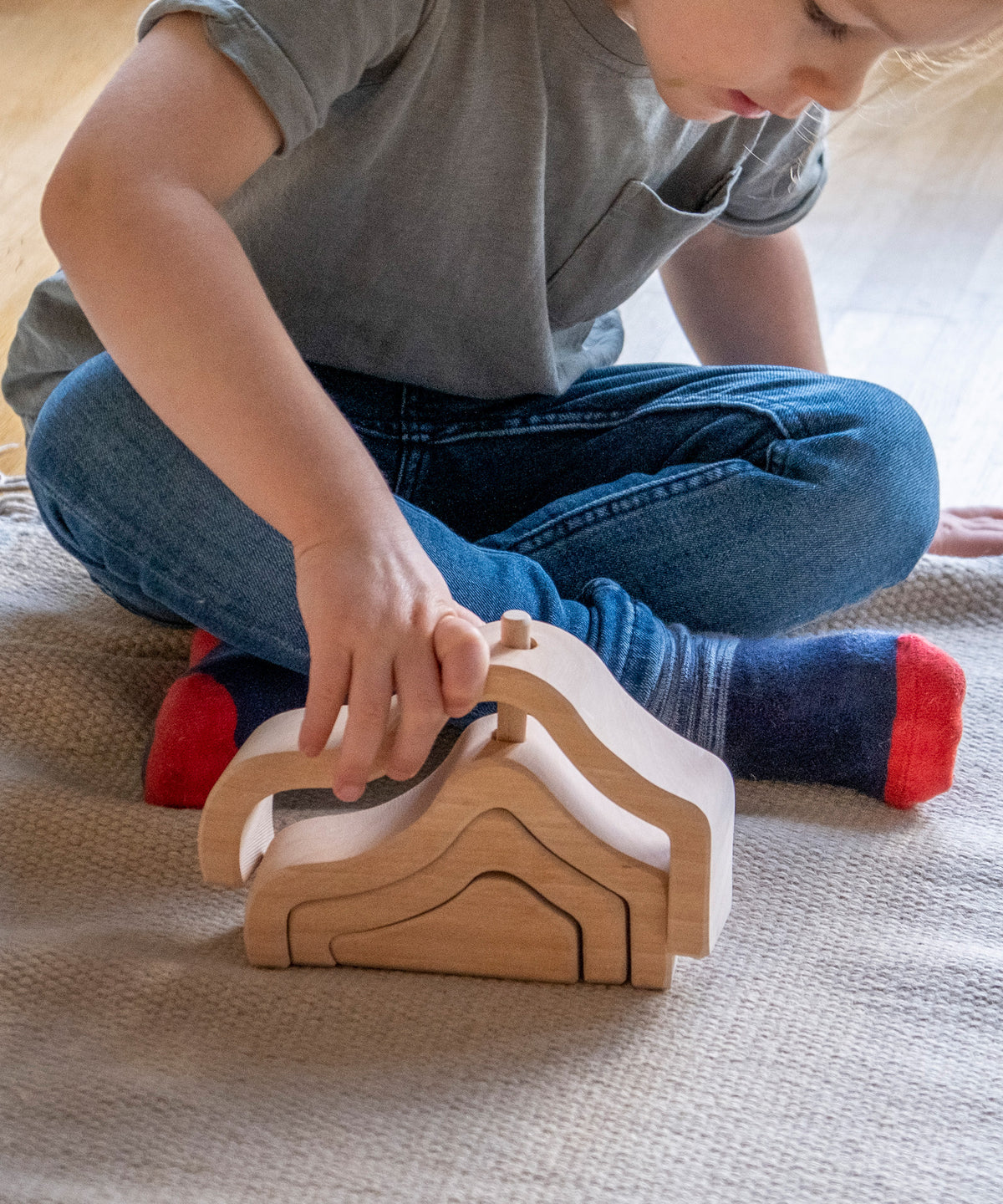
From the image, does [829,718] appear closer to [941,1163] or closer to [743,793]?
[743,793]

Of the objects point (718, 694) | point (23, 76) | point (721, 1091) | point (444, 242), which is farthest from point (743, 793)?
point (23, 76)

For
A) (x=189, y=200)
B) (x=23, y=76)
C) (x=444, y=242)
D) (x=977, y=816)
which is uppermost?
(x=189, y=200)

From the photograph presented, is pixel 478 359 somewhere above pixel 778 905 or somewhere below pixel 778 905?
→ above

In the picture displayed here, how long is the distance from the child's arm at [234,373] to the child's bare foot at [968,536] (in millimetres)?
485

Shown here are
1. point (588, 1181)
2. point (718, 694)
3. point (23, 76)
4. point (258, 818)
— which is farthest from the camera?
point (23, 76)

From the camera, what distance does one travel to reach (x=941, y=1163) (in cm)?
49

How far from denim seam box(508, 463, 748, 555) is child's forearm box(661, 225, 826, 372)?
256 mm

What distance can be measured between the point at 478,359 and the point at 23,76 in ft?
4.38

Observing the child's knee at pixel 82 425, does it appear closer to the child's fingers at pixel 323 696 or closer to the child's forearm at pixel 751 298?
the child's fingers at pixel 323 696

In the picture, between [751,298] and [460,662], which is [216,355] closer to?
[460,662]

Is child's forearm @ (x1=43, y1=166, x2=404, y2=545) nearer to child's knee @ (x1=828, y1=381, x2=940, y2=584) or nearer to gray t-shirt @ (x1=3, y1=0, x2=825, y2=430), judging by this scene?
gray t-shirt @ (x1=3, y1=0, x2=825, y2=430)

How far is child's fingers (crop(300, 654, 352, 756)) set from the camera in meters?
0.51

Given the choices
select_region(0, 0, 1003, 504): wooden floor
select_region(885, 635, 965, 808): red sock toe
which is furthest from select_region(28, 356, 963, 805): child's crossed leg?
select_region(0, 0, 1003, 504): wooden floor

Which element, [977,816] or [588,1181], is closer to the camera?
[588,1181]
